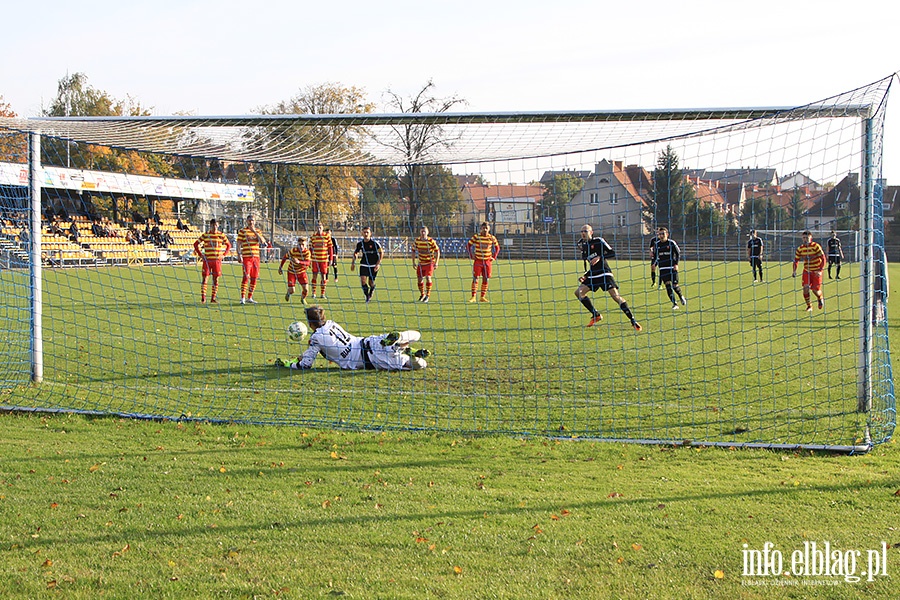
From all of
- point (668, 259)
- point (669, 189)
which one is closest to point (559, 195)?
point (669, 189)

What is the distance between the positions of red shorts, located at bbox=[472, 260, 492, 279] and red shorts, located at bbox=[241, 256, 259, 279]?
456 centimetres

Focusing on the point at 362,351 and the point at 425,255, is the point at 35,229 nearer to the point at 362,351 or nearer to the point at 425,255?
the point at 362,351

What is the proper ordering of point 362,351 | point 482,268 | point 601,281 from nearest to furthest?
point 362,351, point 601,281, point 482,268

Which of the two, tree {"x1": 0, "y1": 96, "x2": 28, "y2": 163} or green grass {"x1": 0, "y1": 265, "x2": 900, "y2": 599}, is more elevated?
tree {"x1": 0, "y1": 96, "x2": 28, "y2": 163}

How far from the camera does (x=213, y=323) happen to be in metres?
13.2

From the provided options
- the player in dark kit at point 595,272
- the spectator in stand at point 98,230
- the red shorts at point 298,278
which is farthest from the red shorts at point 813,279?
the spectator in stand at point 98,230

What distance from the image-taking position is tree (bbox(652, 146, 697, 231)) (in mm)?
7174

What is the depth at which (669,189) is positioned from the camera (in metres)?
7.55

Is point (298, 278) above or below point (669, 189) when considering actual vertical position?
below

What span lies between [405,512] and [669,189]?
14.7 feet

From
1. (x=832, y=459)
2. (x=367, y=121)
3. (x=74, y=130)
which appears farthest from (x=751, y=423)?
(x=74, y=130)

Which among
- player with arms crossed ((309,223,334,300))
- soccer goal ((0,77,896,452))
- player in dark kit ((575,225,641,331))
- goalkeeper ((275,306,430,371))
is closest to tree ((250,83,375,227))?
soccer goal ((0,77,896,452))

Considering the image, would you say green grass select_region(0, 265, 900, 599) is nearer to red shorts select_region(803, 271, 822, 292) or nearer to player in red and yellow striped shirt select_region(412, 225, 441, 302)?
red shorts select_region(803, 271, 822, 292)

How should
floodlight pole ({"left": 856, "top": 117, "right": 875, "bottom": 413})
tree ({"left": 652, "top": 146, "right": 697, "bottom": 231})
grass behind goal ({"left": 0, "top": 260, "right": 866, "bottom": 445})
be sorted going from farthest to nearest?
tree ({"left": 652, "top": 146, "right": 697, "bottom": 231}) → grass behind goal ({"left": 0, "top": 260, "right": 866, "bottom": 445}) → floodlight pole ({"left": 856, "top": 117, "right": 875, "bottom": 413})
